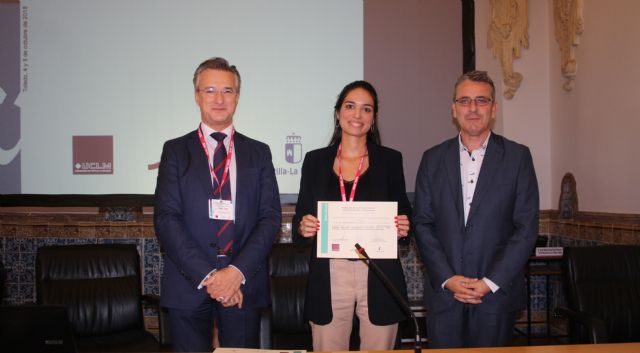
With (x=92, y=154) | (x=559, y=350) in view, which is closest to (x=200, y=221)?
(x=559, y=350)

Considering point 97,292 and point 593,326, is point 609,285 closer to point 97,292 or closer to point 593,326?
point 593,326

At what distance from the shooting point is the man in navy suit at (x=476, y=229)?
2271mm

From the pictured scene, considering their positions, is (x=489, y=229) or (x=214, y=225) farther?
(x=489, y=229)

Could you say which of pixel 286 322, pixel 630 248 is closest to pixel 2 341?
pixel 286 322

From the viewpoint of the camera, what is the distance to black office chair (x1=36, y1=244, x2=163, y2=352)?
2.97 meters

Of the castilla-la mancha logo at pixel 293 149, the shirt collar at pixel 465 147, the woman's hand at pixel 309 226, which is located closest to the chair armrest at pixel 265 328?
the woman's hand at pixel 309 226

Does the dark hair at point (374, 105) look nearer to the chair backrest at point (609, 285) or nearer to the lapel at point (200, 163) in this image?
the lapel at point (200, 163)

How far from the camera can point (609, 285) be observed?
9.19ft

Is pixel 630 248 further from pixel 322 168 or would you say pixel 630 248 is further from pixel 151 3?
pixel 151 3

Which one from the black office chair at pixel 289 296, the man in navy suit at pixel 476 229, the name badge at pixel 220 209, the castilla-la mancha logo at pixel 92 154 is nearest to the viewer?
the name badge at pixel 220 209

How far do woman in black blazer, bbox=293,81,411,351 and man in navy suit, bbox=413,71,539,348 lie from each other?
153 millimetres

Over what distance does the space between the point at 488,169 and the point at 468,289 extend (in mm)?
513

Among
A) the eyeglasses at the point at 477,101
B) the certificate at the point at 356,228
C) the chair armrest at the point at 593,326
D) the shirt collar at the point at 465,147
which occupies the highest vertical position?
the eyeglasses at the point at 477,101

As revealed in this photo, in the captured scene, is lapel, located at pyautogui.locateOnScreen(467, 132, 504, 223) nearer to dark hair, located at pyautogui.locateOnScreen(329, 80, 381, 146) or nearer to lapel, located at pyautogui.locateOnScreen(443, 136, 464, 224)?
lapel, located at pyautogui.locateOnScreen(443, 136, 464, 224)
